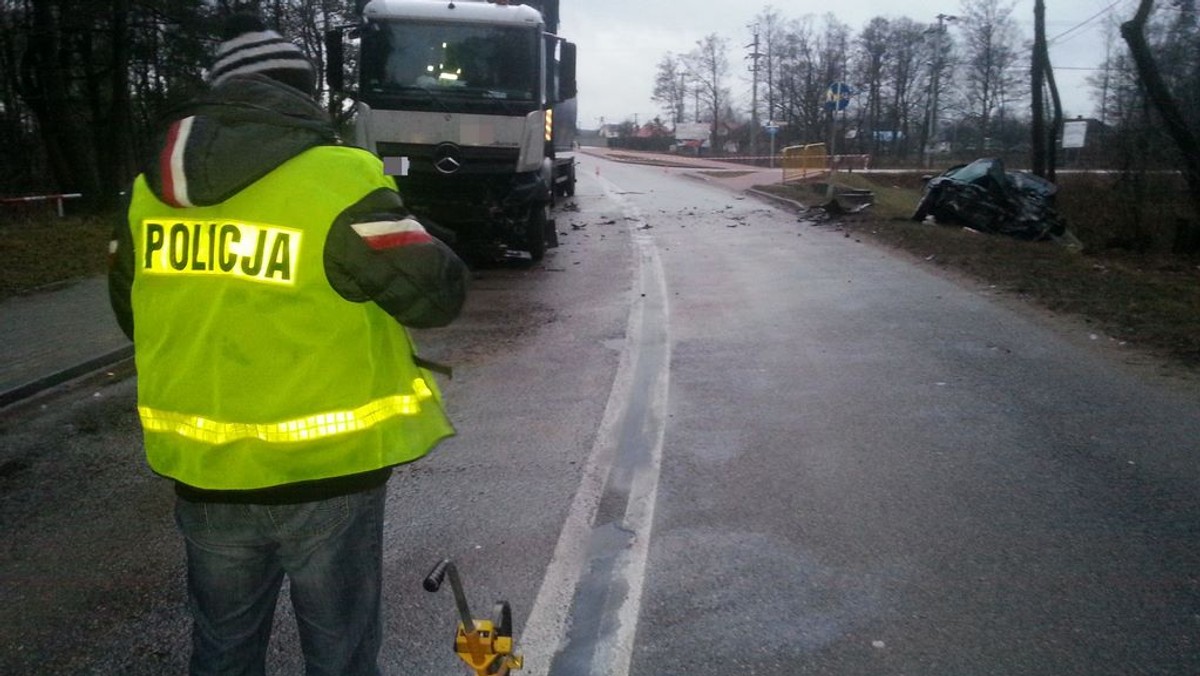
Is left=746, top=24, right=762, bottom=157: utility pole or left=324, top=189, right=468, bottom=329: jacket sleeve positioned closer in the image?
left=324, top=189, right=468, bottom=329: jacket sleeve

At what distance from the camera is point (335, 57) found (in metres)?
13.5

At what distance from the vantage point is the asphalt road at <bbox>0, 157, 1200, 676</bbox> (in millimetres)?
3834

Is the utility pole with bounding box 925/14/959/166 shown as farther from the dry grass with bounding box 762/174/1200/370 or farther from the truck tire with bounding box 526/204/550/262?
the truck tire with bounding box 526/204/550/262

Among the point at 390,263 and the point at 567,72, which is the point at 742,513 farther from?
the point at 567,72

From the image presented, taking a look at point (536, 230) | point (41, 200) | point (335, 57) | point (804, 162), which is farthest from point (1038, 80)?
point (41, 200)

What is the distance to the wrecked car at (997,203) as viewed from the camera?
19.5 m

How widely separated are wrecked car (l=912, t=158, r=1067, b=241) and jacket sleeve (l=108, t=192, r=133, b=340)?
1920cm

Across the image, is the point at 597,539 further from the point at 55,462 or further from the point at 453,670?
the point at 55,462

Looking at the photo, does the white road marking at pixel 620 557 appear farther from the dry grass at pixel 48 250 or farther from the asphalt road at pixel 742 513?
the dry grass at pixel 48 250

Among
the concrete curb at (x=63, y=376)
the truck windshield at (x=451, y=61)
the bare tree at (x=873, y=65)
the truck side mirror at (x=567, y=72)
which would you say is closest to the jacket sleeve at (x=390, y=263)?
the concrete curb at (x=63, y=376)

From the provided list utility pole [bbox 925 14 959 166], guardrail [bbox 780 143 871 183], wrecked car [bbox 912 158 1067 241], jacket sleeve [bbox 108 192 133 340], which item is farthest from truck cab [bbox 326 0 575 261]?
utility pole [bbox 925 14 959 166]

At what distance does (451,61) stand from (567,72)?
177 cm

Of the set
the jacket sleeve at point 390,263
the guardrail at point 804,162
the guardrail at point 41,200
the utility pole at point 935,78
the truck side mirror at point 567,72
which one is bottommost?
the guardrail at point 41,200

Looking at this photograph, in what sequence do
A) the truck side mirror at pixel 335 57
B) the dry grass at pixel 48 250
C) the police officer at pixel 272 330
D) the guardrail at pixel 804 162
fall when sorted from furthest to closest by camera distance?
the guardrail at pixel 804 162 → the dry grass at pixel 48 250 → the truck side mirror at pixel 335 57 → the police officer at pixel 272 330
